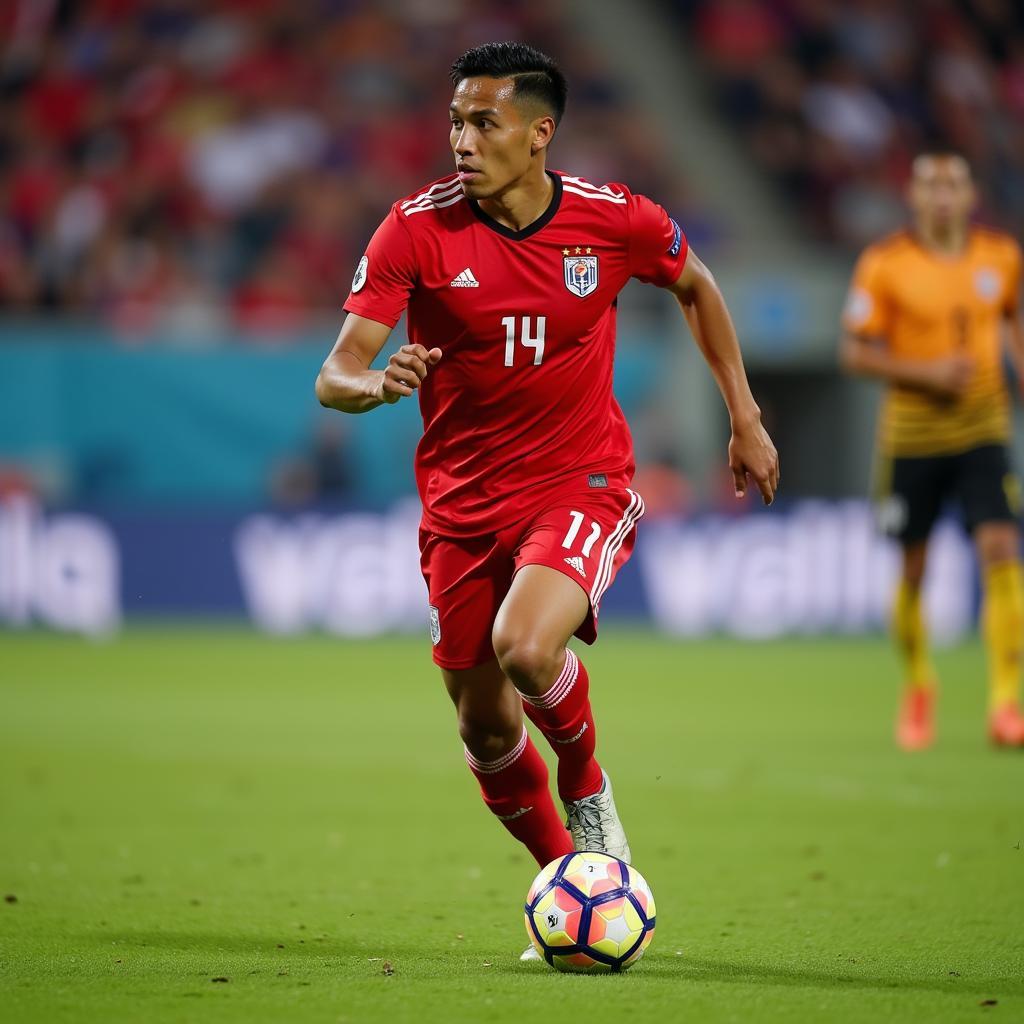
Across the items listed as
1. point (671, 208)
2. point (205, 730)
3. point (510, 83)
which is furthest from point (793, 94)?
point (510, 83)

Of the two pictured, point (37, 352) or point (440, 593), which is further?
point (37, 352)

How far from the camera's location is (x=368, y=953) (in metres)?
4.71

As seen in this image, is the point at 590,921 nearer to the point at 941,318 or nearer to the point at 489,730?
the point at 489,730

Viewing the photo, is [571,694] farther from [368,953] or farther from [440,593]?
[368,953]

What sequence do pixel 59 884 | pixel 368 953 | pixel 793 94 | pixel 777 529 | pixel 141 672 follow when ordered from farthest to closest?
1. pixel 793 94
2. pixel 777 529
3. pixel 141 672
4. pixel 59 884
5. pixel 368 953

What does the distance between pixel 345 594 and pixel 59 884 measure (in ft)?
33.8

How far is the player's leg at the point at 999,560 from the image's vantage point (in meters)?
8.95

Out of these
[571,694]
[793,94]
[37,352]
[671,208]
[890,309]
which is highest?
[793,94]

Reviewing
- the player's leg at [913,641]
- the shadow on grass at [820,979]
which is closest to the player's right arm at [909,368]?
the player's leg at [913,641]

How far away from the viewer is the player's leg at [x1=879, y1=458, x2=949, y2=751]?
9.20 meters

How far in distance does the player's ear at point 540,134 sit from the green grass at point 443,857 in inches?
83.3

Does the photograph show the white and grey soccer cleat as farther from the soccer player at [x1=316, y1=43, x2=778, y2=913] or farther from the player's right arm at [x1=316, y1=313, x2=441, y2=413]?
the player's right arm at [x1=316, y1=313, x2=441, y2=413]

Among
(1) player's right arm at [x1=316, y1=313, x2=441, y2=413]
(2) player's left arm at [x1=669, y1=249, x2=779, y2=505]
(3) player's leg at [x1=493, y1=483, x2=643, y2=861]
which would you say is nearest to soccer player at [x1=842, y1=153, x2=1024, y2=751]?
(2) player's left arm at [x1=669, y1=249, x2=779, y2=505]

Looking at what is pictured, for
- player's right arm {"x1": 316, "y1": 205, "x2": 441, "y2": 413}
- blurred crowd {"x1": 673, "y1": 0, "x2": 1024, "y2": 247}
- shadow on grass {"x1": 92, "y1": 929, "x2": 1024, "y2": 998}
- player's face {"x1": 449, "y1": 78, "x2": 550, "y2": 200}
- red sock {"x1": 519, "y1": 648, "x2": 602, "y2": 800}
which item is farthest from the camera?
blurred crowd {"x1": 673, "y1": 0, "x2": 1024, "y2": 247}
